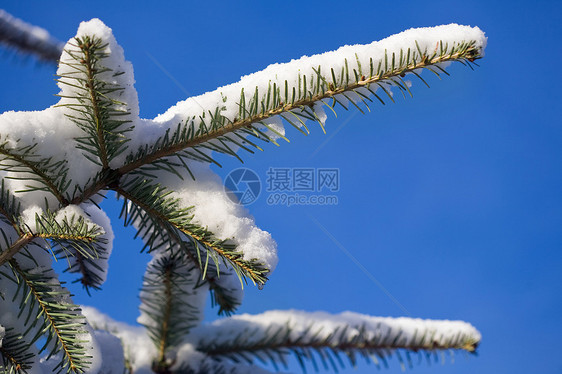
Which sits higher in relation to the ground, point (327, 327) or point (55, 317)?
point (327, 327)

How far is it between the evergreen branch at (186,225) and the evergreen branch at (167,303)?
20.1 inches

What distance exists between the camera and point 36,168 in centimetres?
102

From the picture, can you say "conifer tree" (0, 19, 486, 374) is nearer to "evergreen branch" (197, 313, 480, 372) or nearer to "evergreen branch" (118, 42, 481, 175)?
"evergreen branch" (118, 42, 481, 175)

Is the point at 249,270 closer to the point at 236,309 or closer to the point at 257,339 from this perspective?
the point at 236,309

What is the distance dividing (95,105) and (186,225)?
1.11 ft

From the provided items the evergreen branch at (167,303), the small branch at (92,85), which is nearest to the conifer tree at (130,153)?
the small branch at (92,85)

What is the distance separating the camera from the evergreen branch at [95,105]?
38.0 inches

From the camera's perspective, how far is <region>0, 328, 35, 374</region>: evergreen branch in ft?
3.76

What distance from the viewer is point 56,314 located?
107 centimetres

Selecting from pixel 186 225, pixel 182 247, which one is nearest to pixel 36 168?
pixel 186 225

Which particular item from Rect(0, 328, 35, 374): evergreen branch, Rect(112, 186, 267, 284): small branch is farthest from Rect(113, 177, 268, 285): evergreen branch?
Rect(0, 328, 35, 374): evergreen branch

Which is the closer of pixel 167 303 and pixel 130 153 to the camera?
pixel 130 153

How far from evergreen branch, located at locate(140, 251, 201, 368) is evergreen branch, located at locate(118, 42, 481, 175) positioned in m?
0.59

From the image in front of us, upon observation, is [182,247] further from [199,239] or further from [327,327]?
[327,327]
